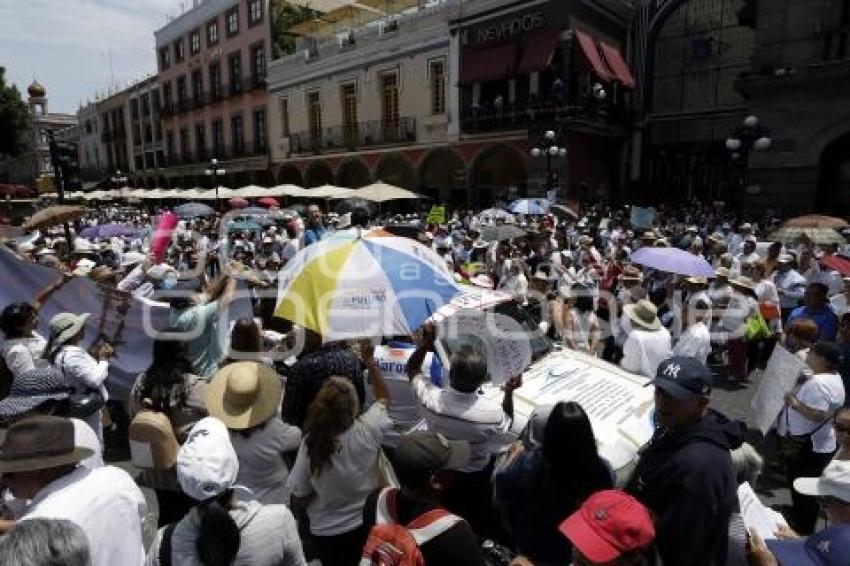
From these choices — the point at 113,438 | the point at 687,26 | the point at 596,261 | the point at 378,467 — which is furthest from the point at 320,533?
the point at 687,26

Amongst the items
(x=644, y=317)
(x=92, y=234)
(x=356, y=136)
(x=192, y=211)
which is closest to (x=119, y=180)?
(x=356, y=136)

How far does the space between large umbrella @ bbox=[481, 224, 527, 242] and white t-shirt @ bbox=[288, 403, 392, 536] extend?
9088mm

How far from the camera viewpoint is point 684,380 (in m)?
2.30

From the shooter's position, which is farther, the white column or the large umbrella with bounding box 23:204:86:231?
the white column

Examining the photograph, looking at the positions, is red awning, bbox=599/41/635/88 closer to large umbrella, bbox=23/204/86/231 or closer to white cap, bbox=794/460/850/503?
large umbrella, bbox=23/204/86/231

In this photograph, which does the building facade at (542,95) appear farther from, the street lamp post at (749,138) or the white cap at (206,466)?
the white cap at (206,466)

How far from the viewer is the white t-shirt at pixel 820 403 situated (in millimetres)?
3727

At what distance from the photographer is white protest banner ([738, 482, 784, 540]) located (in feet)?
7.48

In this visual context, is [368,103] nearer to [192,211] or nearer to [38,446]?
[192,211]

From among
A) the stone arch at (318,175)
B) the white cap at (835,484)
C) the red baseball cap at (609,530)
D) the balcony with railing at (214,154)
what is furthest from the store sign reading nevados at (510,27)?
the red baseball cap at (609,530)

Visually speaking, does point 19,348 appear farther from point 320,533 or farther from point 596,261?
point 596,261

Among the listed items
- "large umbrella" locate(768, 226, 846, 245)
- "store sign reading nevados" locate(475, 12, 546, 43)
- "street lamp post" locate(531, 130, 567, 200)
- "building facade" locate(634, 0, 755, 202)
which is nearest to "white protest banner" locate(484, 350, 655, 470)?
"large umbrella" locate(768, 226, 846, 245)

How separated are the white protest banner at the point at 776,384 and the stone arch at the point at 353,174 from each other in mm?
25749

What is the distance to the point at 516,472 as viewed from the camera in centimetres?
251
